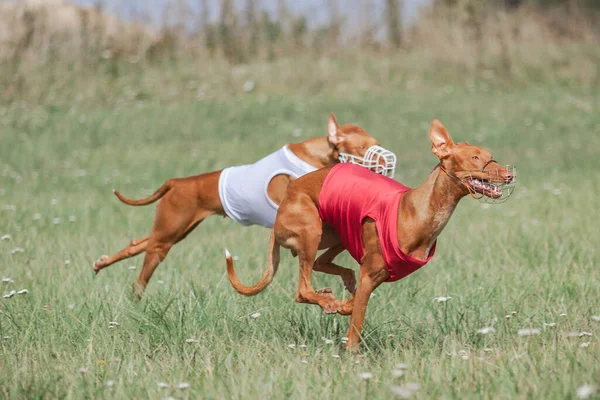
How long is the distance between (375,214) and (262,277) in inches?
28.4

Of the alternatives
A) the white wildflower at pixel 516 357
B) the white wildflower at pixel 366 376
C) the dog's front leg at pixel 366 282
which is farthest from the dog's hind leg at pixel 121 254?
the white wildflower at pixel 516 357

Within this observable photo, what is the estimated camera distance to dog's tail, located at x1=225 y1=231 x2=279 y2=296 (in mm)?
4246

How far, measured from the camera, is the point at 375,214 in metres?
4.01

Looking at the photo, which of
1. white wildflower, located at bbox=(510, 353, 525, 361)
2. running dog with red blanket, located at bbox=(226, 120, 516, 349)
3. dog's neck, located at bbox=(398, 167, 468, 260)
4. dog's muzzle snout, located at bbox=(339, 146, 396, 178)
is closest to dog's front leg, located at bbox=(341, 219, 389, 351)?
running dog with red blanket, located at bbox=(226, 120, 516, 349)

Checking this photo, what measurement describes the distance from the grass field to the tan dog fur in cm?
18

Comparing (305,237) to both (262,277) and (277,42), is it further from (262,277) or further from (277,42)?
(277,42)

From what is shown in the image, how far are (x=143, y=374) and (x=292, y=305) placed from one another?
1.23 metres

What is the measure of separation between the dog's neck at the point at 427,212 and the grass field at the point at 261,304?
50 centimetres

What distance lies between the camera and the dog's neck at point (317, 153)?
548cm

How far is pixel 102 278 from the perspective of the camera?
5.71 meters

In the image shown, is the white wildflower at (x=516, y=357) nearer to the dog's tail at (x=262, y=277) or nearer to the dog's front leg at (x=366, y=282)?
the dog's front leg at (x=366, y=282)

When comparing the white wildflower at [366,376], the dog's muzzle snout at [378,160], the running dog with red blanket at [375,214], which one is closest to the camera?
the white wildflower at [366,376]

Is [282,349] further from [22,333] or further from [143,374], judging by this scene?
[22,333]

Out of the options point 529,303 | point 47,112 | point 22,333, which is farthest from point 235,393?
point 47,112
